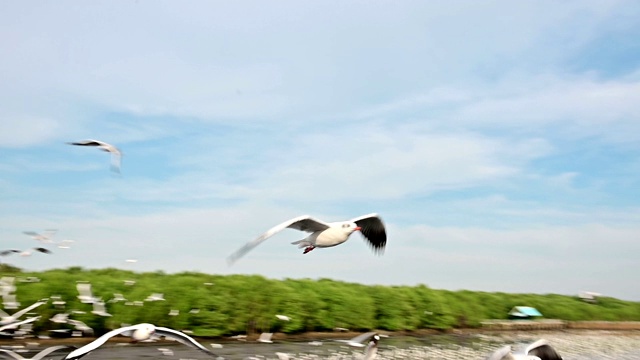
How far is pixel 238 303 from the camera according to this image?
2020 cm

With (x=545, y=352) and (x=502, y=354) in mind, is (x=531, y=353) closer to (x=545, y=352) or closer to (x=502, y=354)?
(x=545, y=352)

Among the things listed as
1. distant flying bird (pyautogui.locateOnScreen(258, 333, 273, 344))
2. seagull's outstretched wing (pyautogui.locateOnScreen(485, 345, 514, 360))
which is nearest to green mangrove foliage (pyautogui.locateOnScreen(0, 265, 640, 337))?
distant flying bird (pyautogui.locateOnScreen(258, 333, 273, 344))

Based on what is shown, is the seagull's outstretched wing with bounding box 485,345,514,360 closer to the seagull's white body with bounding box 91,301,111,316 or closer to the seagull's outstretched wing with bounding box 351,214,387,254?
the seagull's outstretched wing with bounding box 351,214,387,254

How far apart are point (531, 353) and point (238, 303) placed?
34.7 ft

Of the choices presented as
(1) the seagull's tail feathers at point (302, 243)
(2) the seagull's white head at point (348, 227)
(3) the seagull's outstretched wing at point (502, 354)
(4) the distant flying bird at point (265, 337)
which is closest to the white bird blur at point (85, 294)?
(4) the distant flying bird at point (265, 337)

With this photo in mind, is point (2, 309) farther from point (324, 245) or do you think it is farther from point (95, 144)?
point (324, 245)

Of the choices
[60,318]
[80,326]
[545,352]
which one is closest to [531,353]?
[545,352]

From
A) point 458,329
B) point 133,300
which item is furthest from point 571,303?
point 133,300

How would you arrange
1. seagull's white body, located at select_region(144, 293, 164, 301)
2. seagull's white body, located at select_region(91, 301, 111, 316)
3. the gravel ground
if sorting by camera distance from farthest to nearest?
seagull's white body, located at select_region(144, 293, 164, 301), seagull's white body, located at select_region(91, 301, 111, 316), the gravel ground

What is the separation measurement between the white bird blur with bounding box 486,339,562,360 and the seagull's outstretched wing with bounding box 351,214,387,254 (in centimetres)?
450

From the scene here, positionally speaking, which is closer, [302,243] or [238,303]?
[302,243]

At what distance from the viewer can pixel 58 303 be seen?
59.3ft

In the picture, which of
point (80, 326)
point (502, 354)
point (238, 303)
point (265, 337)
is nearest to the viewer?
point (502, 354)

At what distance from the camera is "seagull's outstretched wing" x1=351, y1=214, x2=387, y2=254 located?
49.0ft
